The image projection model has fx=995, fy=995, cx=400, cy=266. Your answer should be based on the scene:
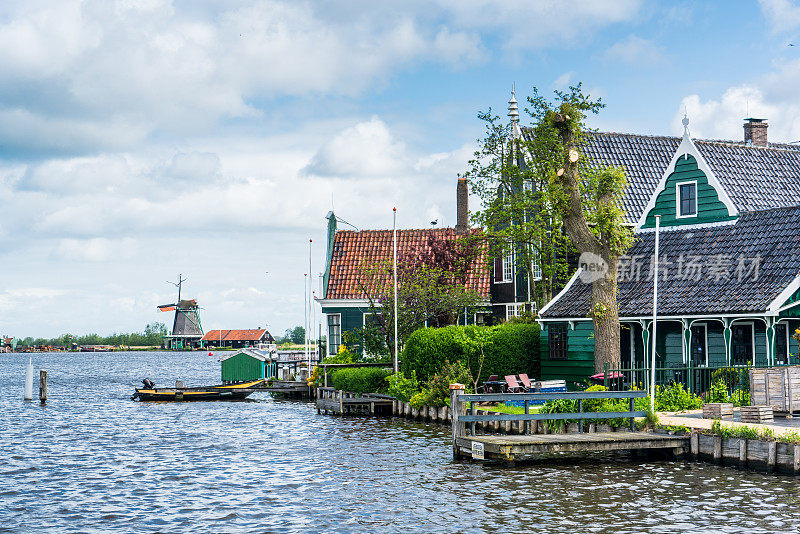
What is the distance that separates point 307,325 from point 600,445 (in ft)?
129

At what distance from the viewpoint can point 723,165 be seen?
40000mm

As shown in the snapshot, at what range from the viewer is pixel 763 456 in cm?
2367

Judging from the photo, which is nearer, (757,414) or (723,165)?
(757,414)

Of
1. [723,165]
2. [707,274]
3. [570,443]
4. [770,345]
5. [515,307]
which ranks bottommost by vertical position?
[570,443]

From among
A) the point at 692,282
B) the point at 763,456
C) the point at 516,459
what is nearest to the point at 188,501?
the point at 516,459

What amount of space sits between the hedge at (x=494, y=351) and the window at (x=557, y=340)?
126 centimetres

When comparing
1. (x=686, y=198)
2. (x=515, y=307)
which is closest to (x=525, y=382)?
(x=686, y=198)

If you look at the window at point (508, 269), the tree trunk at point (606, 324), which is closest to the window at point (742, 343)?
the tree trunk at point (606, 324)

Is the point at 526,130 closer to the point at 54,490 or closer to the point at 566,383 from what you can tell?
the point at 566,383

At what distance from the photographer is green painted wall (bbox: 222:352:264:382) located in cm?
7107

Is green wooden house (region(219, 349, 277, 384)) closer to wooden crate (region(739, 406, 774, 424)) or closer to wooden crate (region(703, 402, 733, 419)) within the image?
wooden crate (region(703, 402, 733, 419))

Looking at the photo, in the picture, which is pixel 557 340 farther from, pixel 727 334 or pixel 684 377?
pixel 727 334

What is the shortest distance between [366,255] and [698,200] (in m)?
28.7

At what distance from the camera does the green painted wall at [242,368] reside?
233 ft
